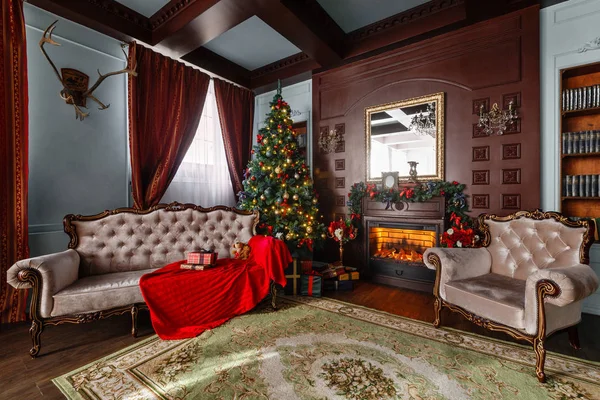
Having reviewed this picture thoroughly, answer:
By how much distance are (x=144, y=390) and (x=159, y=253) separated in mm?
1667

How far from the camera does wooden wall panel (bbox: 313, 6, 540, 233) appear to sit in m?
3.34

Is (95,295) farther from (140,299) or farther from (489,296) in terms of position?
(489,296)

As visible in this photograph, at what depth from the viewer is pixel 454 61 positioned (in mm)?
3814

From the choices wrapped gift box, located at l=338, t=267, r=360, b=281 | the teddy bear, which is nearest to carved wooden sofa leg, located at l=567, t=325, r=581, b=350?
wrapped gift box, located at l=338, t=267, r=360, b=281

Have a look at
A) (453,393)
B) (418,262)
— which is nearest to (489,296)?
(453,393)

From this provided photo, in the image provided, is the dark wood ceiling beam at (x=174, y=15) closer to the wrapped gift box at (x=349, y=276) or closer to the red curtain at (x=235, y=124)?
the red curtain at (x=235, y=124)

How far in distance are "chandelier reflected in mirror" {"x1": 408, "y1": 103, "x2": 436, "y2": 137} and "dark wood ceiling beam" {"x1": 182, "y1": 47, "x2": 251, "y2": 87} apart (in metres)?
3.24

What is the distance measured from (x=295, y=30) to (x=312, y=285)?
3323mm

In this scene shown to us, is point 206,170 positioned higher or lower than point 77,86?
lower

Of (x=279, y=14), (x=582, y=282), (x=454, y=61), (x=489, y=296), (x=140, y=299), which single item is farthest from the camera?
(x=454, y=61)

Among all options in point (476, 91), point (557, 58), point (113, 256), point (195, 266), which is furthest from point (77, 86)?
point (557, 58)

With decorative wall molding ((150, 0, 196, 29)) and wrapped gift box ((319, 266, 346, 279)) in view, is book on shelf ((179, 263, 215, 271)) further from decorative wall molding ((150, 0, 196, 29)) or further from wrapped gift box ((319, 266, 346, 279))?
decorative wall molding ((150, 0, 196, 29))

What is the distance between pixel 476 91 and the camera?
12.1 feet

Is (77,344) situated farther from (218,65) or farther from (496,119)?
(496,119)
